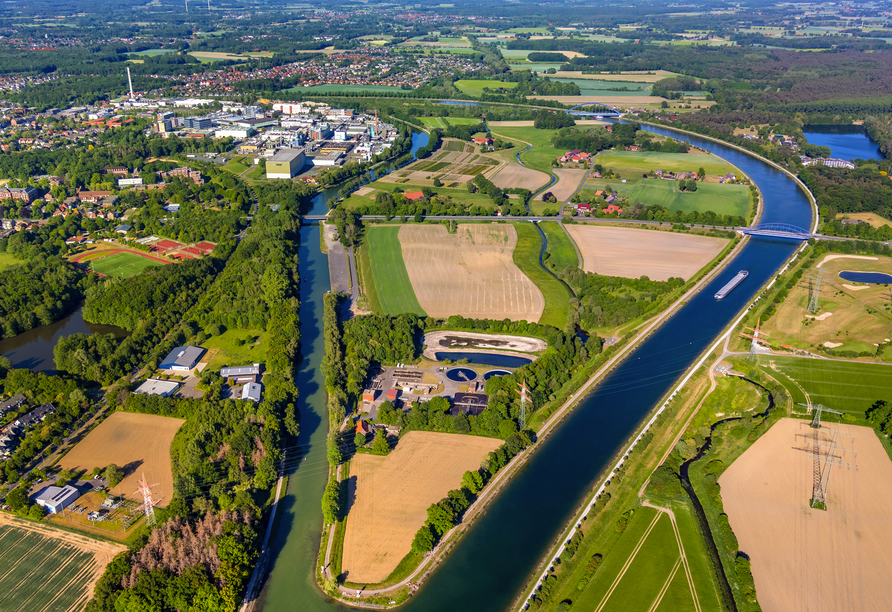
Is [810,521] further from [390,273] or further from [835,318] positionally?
[390,273]

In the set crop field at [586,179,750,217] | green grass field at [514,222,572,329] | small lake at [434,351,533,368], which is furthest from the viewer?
crop field at [586,179,750,217]

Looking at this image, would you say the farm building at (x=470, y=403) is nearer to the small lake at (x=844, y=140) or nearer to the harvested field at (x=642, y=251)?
the harvested field at (x=642, y=251)

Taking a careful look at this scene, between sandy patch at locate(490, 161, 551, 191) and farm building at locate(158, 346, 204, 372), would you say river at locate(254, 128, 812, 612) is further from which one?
sandy patch at locate(490, 161, 551, 191)

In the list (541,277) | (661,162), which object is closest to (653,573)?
(541,277)

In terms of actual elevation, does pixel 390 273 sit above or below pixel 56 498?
above

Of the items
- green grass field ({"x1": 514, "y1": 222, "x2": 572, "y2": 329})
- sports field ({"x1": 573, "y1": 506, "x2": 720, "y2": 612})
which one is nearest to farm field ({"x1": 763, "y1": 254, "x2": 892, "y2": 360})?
green grass field ({"x1": 514, "y1": 222, "x2": 572, "y2": 329})

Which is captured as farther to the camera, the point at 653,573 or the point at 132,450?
the point at 132,450

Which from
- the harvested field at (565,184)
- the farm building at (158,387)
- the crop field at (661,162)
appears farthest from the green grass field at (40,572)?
the crop field at (661,162)
